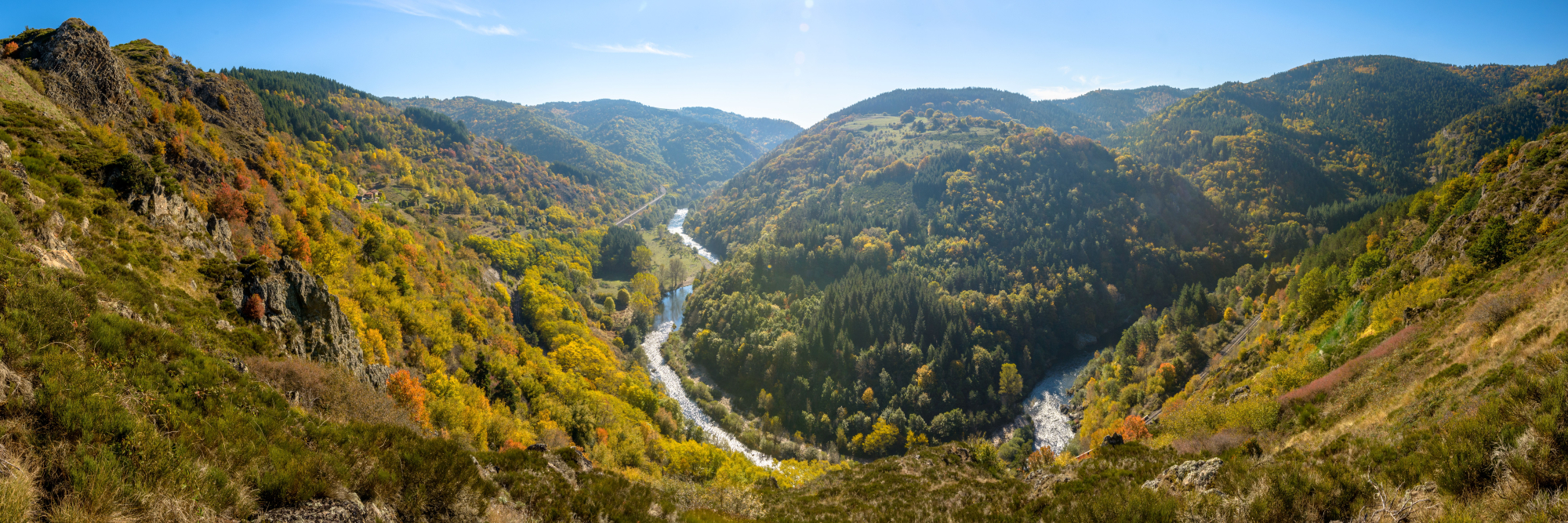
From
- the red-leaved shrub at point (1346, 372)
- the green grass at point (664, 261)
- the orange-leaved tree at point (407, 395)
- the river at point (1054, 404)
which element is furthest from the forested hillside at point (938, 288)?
the orange-leaved tree at point (407, 395)

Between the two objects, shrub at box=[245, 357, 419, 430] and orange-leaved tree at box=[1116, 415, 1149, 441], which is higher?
shrub at box=[245, 357, 419, 430]

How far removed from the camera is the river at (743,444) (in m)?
79.5

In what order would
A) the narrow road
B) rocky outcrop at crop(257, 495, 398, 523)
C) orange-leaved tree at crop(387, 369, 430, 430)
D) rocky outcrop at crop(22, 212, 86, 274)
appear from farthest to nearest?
the narrow road < orange-leaved tree at crop(387, 369, 430, 430) < rocky outcrop at crop(22, 212, 86, 274) < rocky outcrop at crop(257, 495, 398, 523)

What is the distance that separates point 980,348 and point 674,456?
7183 cm

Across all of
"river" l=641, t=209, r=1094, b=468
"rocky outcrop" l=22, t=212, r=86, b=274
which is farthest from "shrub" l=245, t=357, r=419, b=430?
"river" l=641, t=209, r=1094, b=468

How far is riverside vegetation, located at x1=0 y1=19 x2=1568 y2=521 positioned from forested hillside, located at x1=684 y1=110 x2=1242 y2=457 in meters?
1.06

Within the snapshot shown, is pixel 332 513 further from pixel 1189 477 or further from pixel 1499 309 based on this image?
pixel 1499 309

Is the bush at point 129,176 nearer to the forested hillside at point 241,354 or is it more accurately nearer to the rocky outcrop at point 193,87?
the forested hillside at point 241,354

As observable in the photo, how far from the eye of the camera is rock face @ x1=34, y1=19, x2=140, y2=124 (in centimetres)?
3431

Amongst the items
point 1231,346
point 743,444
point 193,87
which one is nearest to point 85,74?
point 193,87

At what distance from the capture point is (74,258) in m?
17.5

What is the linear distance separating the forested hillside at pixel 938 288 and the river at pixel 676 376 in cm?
737

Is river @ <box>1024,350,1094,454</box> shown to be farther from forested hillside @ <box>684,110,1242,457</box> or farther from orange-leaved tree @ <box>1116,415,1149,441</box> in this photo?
orange-leaved tree @ <box>1116,415,1149,441</box>

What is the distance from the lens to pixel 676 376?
98.8 meters
